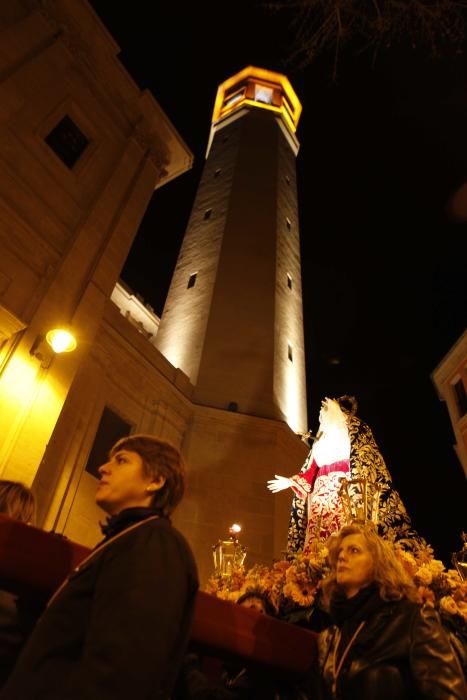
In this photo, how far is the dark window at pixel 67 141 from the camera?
10758 mm

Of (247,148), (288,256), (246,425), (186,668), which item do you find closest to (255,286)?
(288,256)

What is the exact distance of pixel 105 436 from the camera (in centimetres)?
1061

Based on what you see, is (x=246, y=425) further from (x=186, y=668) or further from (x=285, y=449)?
(x=186, y=668)

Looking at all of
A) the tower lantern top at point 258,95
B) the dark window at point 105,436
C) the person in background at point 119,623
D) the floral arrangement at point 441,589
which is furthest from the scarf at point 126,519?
the tower lantern top at point 258,95

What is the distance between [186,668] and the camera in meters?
2.30

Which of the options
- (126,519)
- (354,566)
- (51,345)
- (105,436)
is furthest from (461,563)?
(105,436)

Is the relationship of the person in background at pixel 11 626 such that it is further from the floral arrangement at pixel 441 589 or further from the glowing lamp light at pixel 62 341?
the glowing lamp light at pixel 62 341

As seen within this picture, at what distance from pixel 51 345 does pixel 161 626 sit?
6934 millimetres

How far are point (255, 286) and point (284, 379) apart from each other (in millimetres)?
3811

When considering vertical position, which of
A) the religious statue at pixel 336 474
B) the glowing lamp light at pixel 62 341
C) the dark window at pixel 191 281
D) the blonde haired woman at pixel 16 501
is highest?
the dark window at pixel 191 281

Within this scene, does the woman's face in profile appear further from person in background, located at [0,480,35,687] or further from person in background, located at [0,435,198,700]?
person in background, located at [0,480,35,687]

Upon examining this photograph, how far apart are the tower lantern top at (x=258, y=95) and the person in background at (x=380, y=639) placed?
29.1 m

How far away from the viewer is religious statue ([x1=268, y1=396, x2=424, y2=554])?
5637 millimetres

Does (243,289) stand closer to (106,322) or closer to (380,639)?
(106,322)
